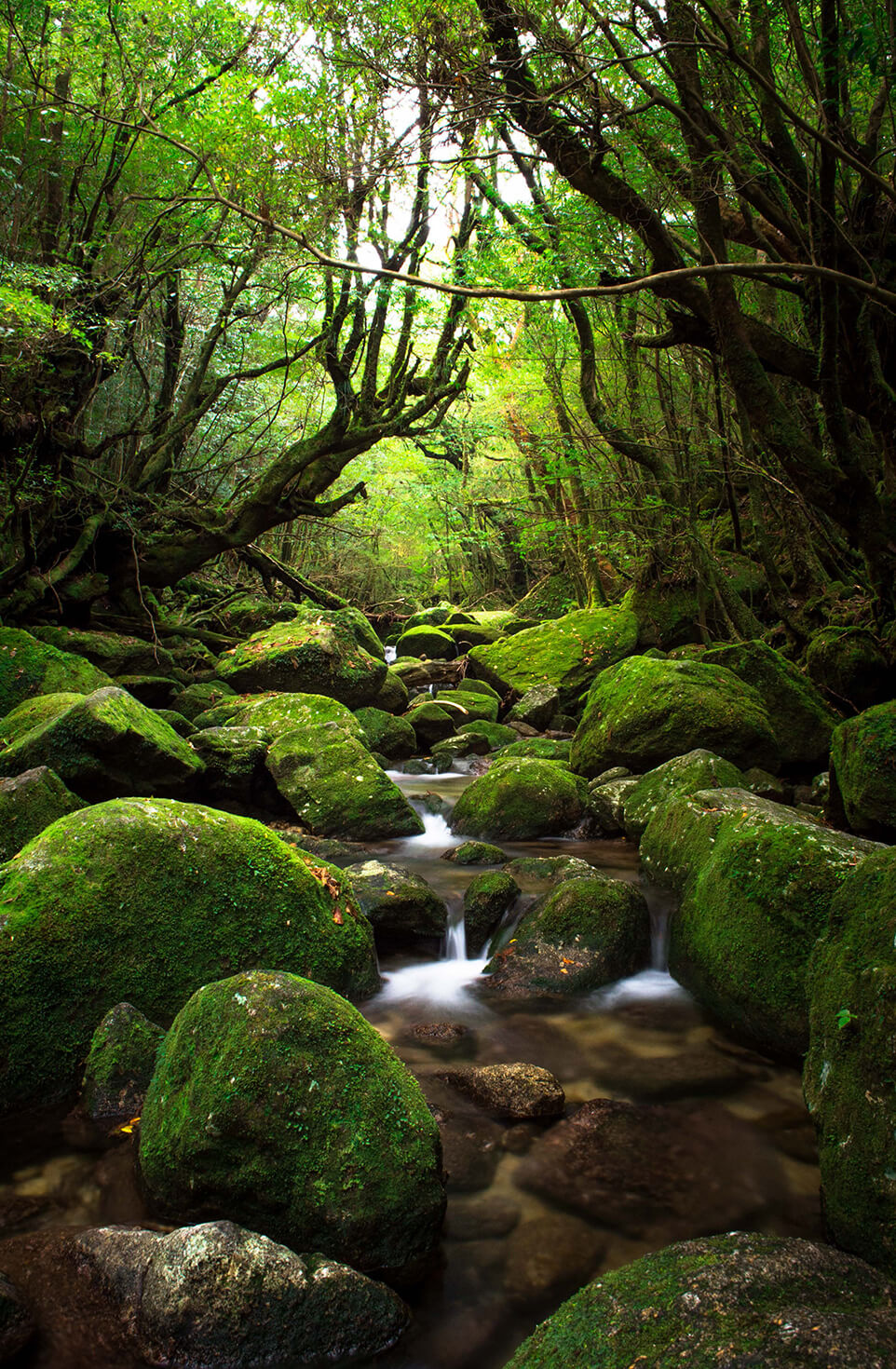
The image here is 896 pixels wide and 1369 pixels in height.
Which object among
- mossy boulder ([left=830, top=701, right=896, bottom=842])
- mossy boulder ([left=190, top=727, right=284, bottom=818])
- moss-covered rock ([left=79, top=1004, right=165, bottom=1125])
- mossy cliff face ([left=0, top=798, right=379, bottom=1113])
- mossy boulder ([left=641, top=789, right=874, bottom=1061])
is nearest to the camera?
moss-covered rock ([left=79, top=1004, right=165, bottom=1125])

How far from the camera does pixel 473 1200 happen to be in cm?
291

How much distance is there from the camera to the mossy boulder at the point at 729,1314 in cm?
168

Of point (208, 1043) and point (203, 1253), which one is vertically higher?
point (208, 1043)

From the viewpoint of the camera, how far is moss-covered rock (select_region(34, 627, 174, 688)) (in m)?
10.1

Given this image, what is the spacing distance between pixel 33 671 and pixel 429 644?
37.9ft

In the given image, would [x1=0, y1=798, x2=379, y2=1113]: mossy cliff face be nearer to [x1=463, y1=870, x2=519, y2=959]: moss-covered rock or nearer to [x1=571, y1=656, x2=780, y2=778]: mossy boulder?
[x1=463, y1=870, x2=519, y2=959]: moss-covered rock

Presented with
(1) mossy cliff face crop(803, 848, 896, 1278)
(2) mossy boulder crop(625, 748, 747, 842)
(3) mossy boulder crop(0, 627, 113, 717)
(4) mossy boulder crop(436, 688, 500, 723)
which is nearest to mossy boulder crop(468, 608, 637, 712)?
(4) mossy boulder crop(436, 688, 500, 723)

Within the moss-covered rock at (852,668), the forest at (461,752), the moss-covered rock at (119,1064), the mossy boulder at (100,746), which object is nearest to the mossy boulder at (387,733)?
the forest at (461,752)

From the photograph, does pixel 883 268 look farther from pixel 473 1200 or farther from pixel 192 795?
pixel 192 795

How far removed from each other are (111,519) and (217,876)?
885 cm

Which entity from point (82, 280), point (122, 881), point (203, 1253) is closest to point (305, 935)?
point (122, 881)

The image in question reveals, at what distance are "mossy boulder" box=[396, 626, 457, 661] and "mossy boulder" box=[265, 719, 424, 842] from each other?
11.0 m

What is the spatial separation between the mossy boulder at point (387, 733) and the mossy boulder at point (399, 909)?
16.9ft

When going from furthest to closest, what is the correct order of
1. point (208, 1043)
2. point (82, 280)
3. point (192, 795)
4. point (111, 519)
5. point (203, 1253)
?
point (111, 519) → point (82, 280) → point (192, 795) → point (208, 1043) → point (203, 1253)
